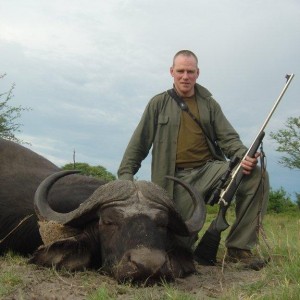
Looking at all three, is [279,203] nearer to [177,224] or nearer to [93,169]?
[93,169]

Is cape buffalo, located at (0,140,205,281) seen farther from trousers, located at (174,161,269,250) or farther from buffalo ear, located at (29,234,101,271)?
trousers, located at (174,161,269,250)

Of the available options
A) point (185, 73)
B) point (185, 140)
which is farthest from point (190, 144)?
point (185, 73)

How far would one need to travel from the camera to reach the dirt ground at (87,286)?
372 cm

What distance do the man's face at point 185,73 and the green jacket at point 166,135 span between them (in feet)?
0.57

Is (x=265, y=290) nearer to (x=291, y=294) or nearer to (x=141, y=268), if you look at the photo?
(x=291, y=294)

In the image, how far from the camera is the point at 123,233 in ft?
13.9

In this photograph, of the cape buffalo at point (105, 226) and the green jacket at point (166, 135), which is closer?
the cape buffalo at point (105, 226)

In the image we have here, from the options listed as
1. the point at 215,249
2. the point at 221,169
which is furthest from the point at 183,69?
the point at 215,249

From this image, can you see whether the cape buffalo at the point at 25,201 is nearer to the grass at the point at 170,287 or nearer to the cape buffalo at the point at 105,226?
the cape buffalo at the point at 105,226

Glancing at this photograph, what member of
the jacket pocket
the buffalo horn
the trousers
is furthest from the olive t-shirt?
the buffalo horn

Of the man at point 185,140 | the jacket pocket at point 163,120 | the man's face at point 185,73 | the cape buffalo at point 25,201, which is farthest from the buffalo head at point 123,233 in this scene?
the man's face at point 185,73

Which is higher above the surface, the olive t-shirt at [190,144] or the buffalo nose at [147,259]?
the olive t-shirt at [190,144]

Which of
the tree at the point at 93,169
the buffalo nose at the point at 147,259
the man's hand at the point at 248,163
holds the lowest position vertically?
the buffalo nose at the point at 147,259

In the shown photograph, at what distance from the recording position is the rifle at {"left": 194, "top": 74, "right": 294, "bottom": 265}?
5656 mm
